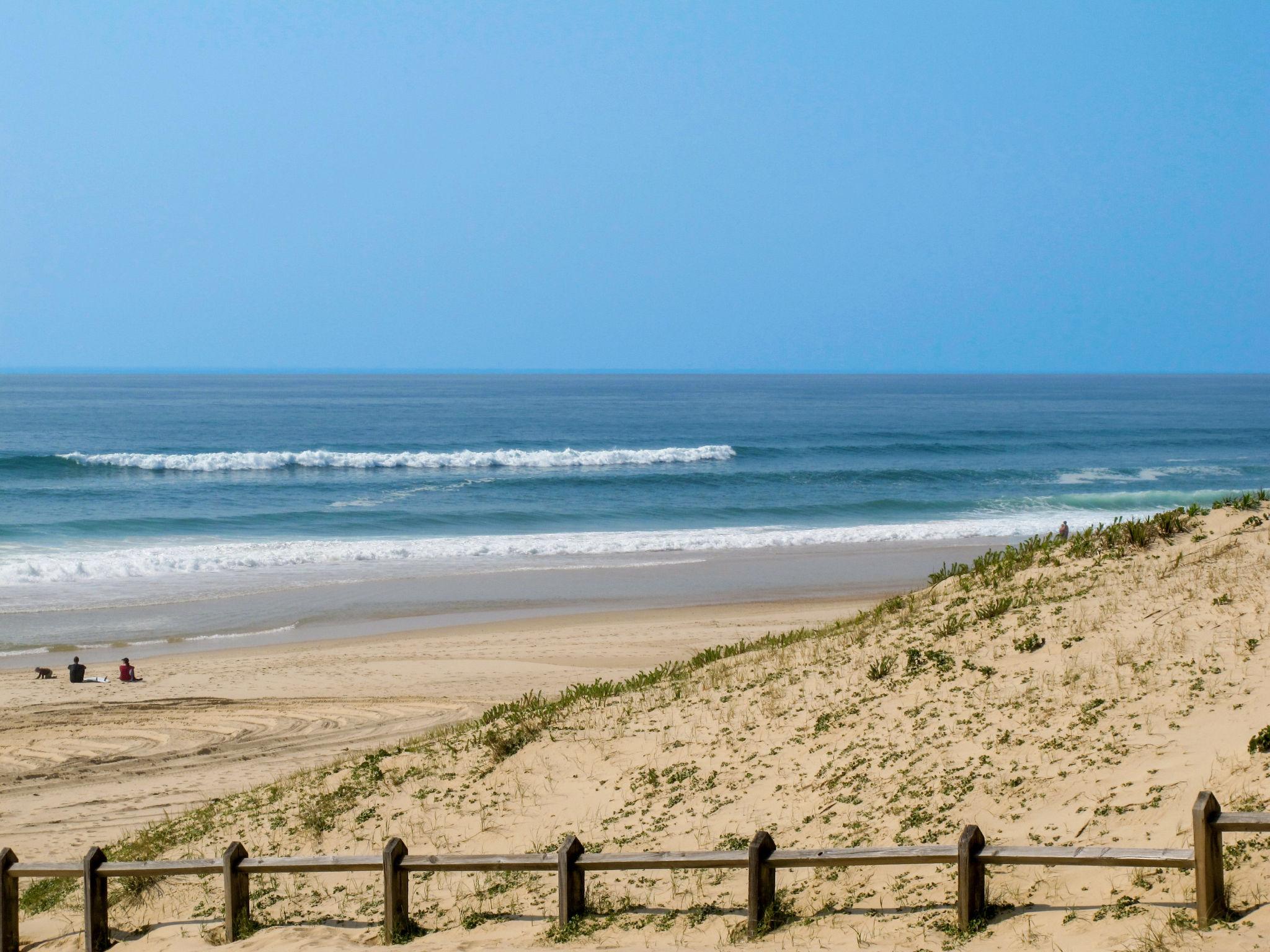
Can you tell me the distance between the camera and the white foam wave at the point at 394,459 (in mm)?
53531

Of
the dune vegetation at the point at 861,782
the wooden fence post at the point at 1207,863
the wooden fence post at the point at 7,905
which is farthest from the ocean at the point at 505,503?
the wooden fence post at the point at 1207,863

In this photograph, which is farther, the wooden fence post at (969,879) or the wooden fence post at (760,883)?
the wooden fence post at (760,883)

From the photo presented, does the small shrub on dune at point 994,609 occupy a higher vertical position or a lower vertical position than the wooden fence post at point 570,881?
higher

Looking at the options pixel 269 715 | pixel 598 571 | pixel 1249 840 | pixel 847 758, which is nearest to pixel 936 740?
pixel 847 758

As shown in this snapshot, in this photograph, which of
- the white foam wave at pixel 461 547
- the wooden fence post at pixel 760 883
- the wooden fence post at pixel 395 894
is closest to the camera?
the wooden fence post at pixel 760 883

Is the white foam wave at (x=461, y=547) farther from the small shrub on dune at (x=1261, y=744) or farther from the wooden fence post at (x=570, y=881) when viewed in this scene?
the small shrub on dune at (x=1261, y=744)

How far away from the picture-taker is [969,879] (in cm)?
624

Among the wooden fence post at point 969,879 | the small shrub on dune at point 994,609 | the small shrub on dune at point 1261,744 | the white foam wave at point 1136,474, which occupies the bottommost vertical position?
the wooden fence post at point 969,879

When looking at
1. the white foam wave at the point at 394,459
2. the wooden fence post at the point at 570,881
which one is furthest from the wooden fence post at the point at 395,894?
the white foam wave at the point at 394,459

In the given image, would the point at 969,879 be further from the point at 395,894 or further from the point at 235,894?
the point at 235,894

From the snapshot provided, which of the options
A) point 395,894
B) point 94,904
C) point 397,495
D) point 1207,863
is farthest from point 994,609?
point 397,495

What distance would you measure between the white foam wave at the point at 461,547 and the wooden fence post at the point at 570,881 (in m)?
24.9

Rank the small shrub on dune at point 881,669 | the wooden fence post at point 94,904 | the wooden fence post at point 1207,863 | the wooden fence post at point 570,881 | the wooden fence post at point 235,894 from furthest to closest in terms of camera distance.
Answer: the small shrub on dune at point 881,669, the wooden fence post at point 94,904, the wooden fence post at point 235,894, the wooden fence post at point 570,881, the wooden fence post at point 1207,863

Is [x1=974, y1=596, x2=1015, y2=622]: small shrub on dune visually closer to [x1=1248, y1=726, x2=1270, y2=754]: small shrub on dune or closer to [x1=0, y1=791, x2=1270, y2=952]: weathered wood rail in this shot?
[x1=1248, y1=726, x2=1270, y2=754]: small shrub on dune
